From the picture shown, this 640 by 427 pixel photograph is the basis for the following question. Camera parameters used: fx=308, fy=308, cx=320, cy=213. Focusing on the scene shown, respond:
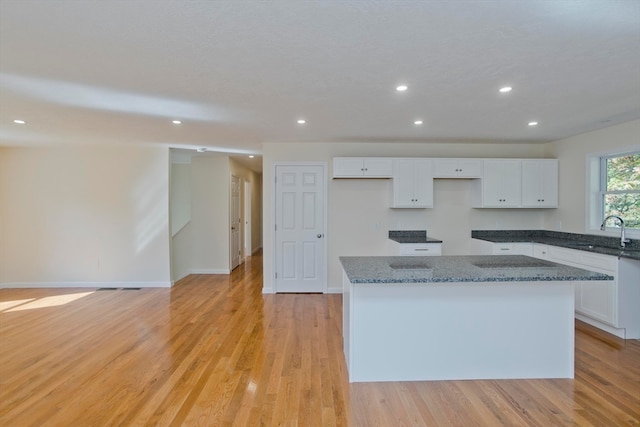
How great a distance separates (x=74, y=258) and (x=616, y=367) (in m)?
7.48

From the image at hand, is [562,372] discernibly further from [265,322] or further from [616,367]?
[265,322]

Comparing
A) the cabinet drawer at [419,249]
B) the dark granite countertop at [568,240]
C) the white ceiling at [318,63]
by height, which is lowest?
the cabinet drawer at [419,249]

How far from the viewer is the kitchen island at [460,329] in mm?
2508

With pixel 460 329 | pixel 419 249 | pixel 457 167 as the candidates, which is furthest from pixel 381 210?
pixel 460 329

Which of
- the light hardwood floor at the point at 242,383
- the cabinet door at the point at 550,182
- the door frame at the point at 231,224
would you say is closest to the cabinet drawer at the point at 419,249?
the light hardwood floor at the point at 242,383

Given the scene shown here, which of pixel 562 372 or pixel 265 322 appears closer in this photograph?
pixel 562 372

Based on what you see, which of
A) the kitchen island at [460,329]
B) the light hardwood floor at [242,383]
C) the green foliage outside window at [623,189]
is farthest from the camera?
the green foliage outside window at [623,189]

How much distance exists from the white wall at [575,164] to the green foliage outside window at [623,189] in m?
0.22

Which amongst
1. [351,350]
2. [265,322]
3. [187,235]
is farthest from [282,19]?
[187,235]

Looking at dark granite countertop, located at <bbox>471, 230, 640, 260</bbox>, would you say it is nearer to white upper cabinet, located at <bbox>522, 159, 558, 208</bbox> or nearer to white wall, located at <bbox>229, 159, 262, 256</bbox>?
white upper cabinet, located at <bbox>522, 159, 558, 208</bbox>

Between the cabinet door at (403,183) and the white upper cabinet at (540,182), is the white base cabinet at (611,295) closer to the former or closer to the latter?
the white upper cabinet at (540,182)

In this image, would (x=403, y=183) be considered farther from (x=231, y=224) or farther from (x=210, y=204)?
(x=210, y=204)

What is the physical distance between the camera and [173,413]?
212 cm

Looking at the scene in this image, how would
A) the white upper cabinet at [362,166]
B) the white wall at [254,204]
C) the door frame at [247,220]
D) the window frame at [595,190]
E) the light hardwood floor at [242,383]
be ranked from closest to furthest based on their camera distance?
1. the light hardwood floor at [242,383]
2. the window frame at [595,190]
3. the white upper cabinet at [362,166]
4. the white wall at [254,204]
5. the door frame at [247,220]
